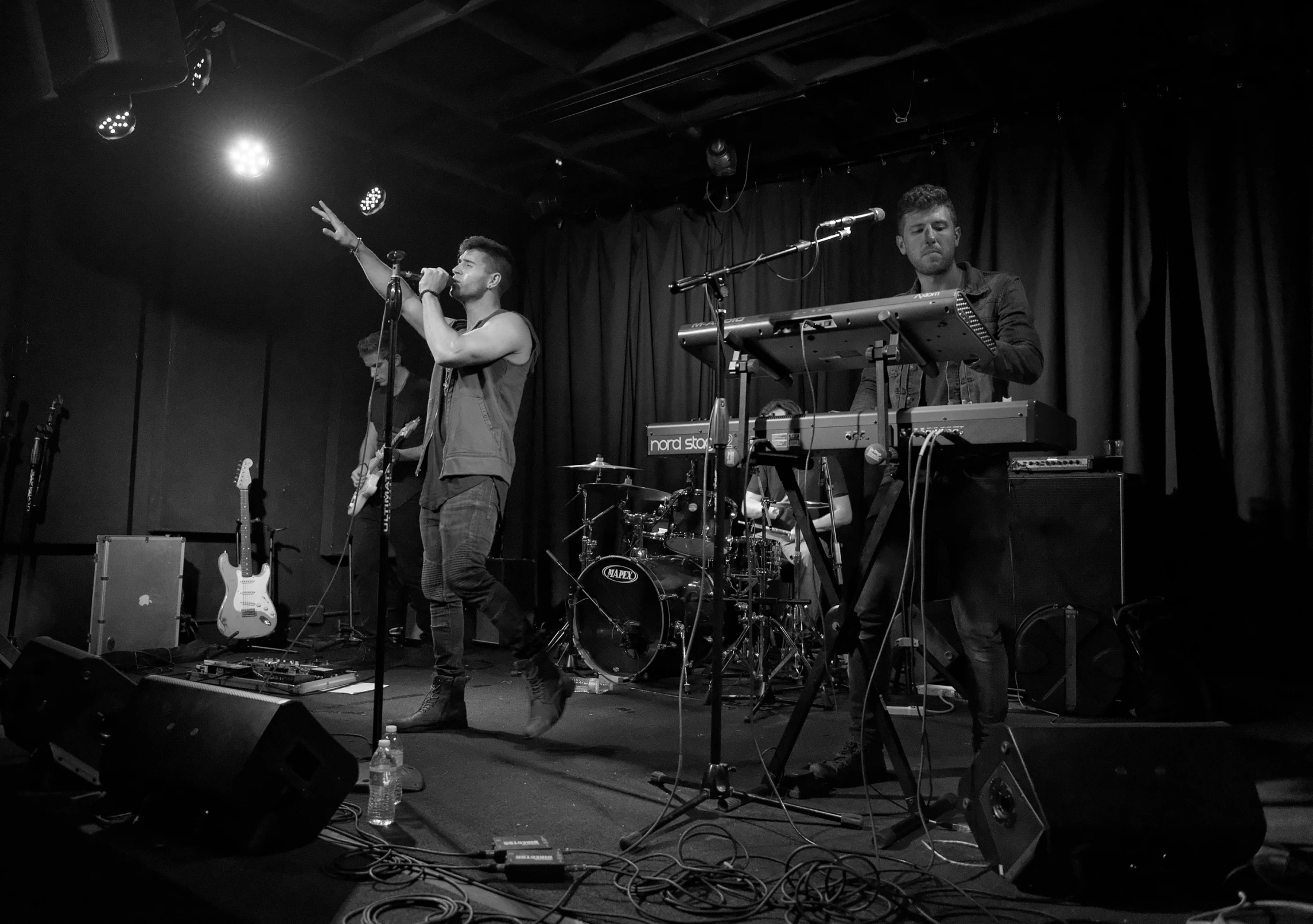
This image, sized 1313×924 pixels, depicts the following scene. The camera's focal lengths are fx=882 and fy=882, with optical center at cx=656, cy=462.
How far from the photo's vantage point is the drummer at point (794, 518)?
194 inches

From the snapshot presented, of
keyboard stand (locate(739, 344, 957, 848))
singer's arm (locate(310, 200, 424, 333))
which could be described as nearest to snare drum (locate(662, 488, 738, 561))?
singer's arm (locate(310, 200, 424, 333))

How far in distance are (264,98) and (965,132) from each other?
4.70 m

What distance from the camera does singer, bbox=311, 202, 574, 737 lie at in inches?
137

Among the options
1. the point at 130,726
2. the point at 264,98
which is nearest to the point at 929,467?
the point at 130,726

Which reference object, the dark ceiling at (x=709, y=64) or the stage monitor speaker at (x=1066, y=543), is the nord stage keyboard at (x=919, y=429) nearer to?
the stage monitor speaker at (x=1066, y=543)

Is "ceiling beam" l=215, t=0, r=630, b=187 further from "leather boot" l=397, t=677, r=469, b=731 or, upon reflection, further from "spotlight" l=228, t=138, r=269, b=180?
"leather boot" l=397, t=677, r=469, b=731

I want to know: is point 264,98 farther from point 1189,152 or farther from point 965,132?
point 1189,152

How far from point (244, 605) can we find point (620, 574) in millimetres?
2628

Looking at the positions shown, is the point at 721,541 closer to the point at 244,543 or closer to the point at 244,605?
the point at 244,605

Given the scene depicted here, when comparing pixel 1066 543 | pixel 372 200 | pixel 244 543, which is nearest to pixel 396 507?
pixel 244 543

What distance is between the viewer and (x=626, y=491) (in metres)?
5.93

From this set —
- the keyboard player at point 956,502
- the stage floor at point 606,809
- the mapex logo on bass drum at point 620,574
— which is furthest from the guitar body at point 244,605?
the keyboard player at point 956,502

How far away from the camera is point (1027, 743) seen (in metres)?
1.95

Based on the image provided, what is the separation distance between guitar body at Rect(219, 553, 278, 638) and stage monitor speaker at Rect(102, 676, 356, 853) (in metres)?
3.70
